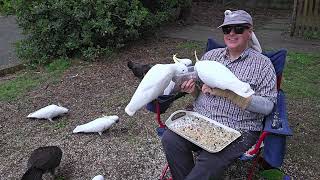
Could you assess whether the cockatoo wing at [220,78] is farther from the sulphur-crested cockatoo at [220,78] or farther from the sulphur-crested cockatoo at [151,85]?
the sulphur-crested cockatoo at [151,85]

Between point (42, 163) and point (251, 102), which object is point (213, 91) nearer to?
point (251, 102)

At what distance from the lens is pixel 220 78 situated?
2.92 metres

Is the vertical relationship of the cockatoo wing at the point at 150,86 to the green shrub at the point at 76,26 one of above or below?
above

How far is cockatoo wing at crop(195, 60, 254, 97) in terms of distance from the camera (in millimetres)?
2850

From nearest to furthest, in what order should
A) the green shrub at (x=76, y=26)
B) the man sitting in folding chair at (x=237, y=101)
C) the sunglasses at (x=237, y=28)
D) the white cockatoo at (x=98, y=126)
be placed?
the man sitting in folding chair at (x=237, y=101)
the sunglasses at (x=237, y=28)
the white cockatoo at (x=98, y=126)
the green shrub at (x=76, y=26)

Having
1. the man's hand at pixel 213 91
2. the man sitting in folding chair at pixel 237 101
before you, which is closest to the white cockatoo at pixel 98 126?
the man sitting in folding chair at pixel 237 101

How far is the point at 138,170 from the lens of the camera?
3826 mm

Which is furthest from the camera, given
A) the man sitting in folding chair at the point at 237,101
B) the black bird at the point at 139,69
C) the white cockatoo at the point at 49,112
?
the black bird at the point at 139,69

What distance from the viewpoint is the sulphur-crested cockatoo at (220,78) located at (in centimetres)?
285

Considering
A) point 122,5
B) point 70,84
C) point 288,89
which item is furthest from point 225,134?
point 122,5

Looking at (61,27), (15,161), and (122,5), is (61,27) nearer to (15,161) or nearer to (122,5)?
(122,5)

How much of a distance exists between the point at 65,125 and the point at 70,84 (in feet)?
4.52

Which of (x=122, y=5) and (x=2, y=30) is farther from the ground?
(x=122, y=5)

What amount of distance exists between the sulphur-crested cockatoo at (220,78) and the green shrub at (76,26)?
3935mm
